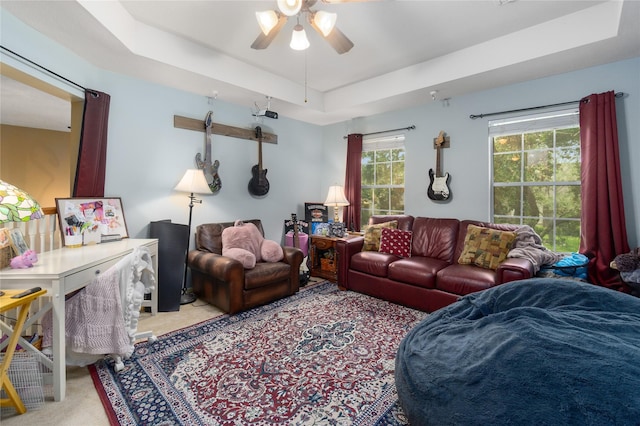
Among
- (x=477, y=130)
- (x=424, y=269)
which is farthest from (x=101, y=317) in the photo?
(x=477, y=130)

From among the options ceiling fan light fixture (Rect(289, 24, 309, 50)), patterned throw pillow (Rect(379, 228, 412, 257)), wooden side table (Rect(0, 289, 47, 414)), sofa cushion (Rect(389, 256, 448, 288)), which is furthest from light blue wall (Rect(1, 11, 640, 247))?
ceiling fan light fixture (Rect(289, 24, 309, 50))

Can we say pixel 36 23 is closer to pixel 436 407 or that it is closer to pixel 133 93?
pixel 133 93

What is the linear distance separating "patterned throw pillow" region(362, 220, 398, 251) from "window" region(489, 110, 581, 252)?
1213mm

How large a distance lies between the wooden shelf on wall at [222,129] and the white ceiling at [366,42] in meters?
0.36

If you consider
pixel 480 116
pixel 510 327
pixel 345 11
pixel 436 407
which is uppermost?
pixel 345 11

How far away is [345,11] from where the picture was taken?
2400 mm

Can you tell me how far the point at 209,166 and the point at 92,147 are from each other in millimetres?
1169

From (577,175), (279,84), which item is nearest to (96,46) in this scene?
(279,84)

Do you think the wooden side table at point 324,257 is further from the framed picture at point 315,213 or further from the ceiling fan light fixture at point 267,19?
the ceiling fan light fixture at point 267,19

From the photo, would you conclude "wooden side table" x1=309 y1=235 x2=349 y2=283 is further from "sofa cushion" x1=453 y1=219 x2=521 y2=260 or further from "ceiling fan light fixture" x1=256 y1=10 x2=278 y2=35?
"ceiling fan light fixture" x1=256 y1=10 x2=278 y2=35

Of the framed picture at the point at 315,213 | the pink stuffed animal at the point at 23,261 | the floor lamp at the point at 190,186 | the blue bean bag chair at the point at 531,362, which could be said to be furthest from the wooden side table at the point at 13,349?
the framed picture at the point at 315,213

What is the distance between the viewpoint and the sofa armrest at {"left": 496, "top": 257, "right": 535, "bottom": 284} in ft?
7.69

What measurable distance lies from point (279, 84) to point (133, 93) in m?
1.62

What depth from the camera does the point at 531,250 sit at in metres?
2.72
